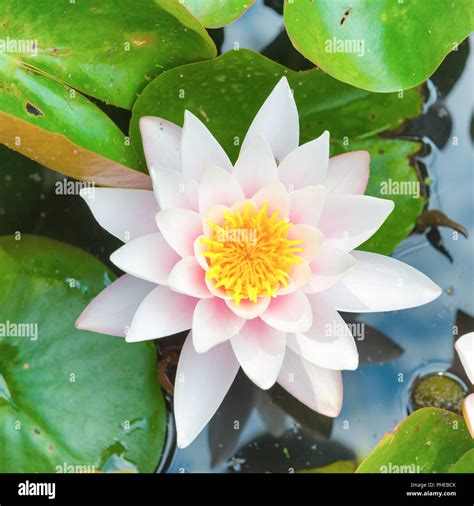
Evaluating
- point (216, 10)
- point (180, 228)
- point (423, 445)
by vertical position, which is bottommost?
point (423, 445)

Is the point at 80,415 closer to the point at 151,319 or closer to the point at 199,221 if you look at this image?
the point at 151,319

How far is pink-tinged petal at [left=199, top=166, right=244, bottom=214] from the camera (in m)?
1.37

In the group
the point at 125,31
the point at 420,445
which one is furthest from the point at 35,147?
the point at 420,445

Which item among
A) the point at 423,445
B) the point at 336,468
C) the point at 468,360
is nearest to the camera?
the point at 468,360

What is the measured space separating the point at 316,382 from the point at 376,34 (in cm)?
105

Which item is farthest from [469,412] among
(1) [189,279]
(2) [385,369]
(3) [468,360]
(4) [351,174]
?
(1) [189,279]

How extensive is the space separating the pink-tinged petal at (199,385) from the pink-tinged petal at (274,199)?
423 mm

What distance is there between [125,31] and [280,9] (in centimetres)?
60

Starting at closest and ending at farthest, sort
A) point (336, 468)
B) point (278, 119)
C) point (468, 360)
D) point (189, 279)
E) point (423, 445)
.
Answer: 1. point (189, 279)
2. point (278, 119)
3. point (468, 360)
4. point (423, 445)
5. point (336, 468)

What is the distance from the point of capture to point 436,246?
1.90 m

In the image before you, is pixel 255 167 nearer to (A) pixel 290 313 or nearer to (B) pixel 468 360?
(A) pixel 290 313

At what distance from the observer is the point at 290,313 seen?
139 cm
